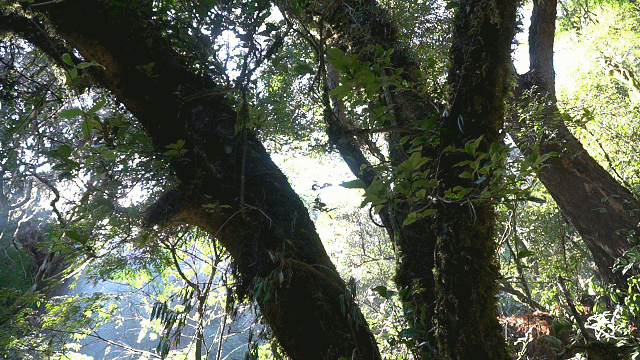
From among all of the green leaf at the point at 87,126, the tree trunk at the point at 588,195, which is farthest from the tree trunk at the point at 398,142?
the tree trunk at the point at 588,195

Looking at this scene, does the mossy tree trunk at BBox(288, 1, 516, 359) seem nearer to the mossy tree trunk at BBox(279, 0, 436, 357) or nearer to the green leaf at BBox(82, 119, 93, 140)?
the mossy tree trunk at BBox(279, 0, 436, 357)

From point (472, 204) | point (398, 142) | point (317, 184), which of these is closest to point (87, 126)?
point (472, 204)

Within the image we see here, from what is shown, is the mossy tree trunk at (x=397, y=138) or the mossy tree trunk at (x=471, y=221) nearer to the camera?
the mossy tree trunk at (x=471, y=221)

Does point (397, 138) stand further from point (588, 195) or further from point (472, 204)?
point (588, 195)

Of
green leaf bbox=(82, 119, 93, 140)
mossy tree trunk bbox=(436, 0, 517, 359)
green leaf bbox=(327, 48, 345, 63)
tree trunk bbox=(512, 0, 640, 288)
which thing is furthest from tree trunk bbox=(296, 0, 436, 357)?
tree trunk bbox=(512, 0, 640, 288)

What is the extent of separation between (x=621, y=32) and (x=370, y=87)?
9337 mm

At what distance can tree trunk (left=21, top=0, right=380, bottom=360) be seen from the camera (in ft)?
5.41

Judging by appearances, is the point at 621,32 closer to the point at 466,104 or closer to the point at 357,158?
the point at 357,158

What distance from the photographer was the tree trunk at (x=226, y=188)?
1.65 m

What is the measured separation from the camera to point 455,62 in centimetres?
142

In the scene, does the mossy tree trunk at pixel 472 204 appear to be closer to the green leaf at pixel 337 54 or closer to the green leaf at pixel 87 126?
the green leaf at pixel 337 54

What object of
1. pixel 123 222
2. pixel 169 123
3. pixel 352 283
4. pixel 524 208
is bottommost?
pixel 352 283

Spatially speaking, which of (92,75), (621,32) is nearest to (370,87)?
(92,75)

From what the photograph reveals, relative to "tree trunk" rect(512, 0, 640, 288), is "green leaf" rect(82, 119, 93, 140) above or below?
below
